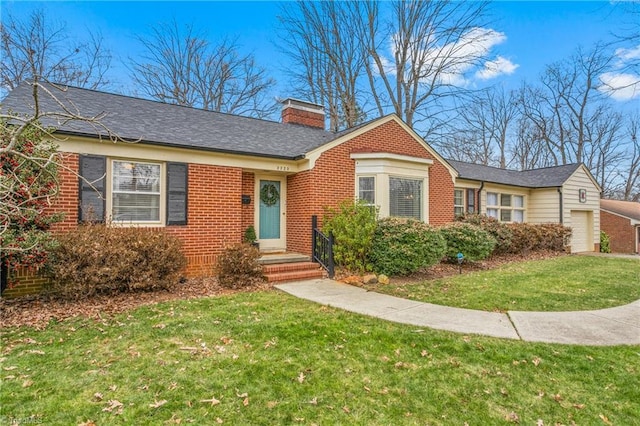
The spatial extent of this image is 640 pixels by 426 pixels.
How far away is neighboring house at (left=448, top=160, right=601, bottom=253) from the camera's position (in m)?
14.6

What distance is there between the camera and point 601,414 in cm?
279

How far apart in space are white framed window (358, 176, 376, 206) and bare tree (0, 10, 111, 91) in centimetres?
1507

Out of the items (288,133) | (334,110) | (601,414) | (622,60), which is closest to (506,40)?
(334,110)

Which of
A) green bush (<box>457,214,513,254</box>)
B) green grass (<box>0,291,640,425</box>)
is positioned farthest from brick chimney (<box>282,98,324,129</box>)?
green grass (<box>0,291,640,425</box>)

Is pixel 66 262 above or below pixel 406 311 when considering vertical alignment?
above

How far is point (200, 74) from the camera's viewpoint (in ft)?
70.1

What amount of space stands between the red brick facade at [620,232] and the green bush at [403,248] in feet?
61.8

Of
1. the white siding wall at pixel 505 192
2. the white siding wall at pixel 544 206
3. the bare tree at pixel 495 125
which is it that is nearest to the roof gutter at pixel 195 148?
the white siding wall at pixel 505 192

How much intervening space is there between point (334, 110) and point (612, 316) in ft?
61.4

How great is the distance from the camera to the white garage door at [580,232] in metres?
16.4

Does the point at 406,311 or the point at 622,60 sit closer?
the point at 406,311

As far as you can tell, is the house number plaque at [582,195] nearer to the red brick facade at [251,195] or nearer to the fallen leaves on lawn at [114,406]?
the red brick facade at [251,195]

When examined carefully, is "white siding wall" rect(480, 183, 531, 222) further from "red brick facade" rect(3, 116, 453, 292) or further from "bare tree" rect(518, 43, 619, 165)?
"bare tree" rect(518, 43, 619, 165)

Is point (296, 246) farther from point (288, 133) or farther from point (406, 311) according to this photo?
point (406, 311)
